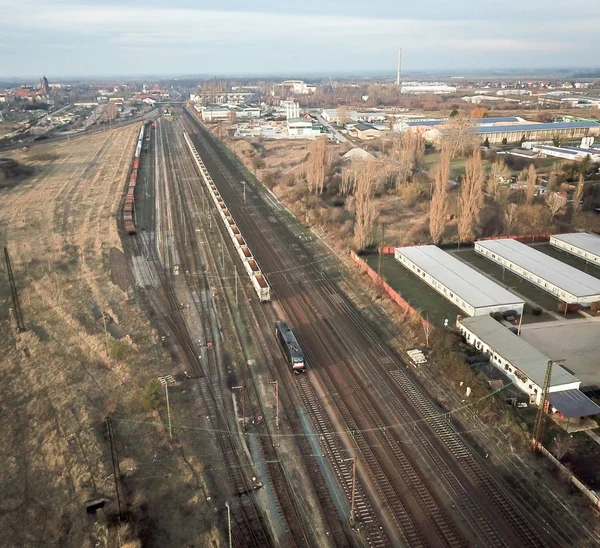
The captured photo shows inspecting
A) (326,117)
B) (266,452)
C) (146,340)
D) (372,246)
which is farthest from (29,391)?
(326,117)

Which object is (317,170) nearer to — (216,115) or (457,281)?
(457,281)

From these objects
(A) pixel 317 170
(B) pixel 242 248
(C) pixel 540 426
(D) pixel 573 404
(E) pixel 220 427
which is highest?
(A) pixel 317 170

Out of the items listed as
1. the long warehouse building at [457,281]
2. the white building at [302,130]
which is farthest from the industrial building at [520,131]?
the long warehouse building at [457,281]

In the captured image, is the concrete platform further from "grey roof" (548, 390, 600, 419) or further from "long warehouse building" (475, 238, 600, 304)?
"long warehouse building" (475, 238, 600, 304)

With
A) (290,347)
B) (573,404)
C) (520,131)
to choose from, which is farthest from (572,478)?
(520,131)

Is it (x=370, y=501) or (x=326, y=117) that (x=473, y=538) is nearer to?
(x=370, y=501)

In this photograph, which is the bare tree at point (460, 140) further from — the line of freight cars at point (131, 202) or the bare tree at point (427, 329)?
the bare tree at point (427, 329)
